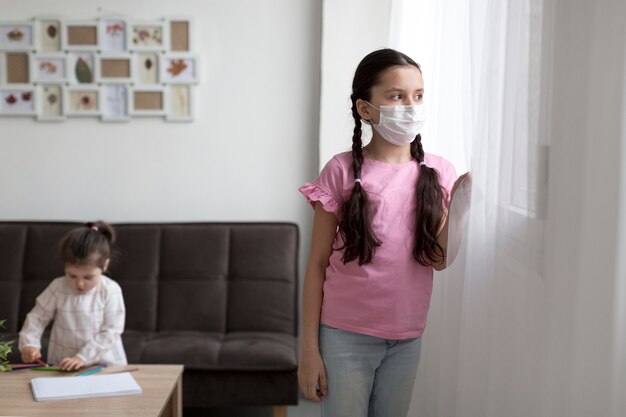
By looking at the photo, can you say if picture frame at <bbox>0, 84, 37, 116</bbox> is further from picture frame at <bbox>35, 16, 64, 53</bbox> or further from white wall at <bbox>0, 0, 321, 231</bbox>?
picture frame at <bbox>35, 16, 64, 53</bbox>

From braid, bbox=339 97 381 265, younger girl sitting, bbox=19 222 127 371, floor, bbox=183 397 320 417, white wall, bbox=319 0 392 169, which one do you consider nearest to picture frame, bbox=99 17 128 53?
white wall, bbox=319 0 392 169

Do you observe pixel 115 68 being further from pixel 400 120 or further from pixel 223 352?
pixel 400 120

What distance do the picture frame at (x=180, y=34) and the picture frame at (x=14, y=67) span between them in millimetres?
776

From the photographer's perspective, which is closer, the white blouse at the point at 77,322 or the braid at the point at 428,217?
the braid at the point at 428,217

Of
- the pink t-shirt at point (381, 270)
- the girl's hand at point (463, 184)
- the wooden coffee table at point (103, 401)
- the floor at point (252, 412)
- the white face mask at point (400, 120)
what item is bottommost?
the floor at point (252, 412)

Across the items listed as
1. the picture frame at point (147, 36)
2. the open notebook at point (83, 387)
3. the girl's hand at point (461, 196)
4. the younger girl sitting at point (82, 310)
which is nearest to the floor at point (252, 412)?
the younger girl sitting at point (82, 310)

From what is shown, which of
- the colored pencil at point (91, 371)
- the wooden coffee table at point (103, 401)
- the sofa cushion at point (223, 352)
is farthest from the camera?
the sofa cushion at point (223, 352)

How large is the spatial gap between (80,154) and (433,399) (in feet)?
8.15

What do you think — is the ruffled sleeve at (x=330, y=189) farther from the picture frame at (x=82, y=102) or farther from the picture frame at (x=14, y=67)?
the picture frame at (x=14, y=67)

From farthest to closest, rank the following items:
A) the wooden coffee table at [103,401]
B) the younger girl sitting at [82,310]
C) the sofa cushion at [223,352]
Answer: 1. the sofa cushion at [223,352]
2. the younger girl sitting at [82,310]
3. the wooden coffee table at [103,401]

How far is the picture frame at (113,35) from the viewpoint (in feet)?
11.7

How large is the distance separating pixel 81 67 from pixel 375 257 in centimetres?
266

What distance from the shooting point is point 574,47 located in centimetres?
116

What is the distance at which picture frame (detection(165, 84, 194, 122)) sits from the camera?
11.8 feet
